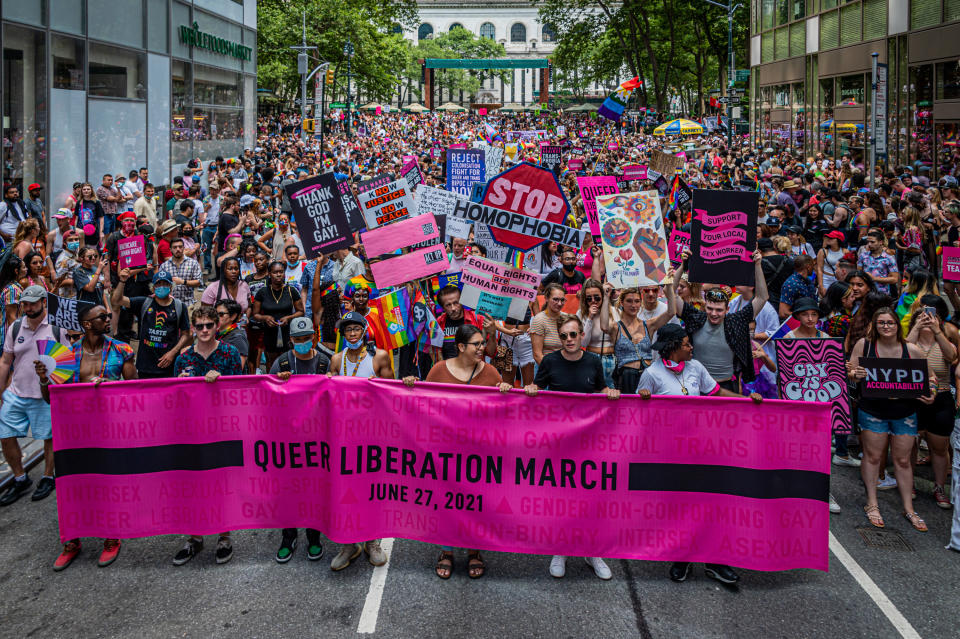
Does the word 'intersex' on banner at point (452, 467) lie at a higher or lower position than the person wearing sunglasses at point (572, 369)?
lower

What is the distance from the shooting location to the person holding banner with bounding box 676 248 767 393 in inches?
274

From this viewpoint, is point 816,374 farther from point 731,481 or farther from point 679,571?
point 679,571

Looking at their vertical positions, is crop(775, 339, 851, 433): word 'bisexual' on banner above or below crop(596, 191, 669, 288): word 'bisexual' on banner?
below

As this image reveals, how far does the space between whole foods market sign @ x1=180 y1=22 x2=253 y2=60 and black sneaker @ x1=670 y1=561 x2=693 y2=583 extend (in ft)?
74.4

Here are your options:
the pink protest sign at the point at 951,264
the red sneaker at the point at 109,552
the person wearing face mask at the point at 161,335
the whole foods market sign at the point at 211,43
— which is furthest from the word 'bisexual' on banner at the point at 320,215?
the whole foods market sign at the point at 211,43

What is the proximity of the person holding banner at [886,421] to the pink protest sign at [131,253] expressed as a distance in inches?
306

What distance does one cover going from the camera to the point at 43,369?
21.3 ft

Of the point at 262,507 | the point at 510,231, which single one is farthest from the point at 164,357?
the point at 510,231

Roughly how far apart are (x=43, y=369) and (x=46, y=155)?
509 inches

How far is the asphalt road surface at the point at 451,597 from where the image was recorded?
16.8 ft

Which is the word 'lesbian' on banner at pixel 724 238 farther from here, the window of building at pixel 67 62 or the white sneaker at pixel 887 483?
the window of building at pixel 67 62

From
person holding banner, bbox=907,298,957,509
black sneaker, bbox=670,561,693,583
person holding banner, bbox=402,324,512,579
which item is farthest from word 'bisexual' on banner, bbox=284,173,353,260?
person holding banner, bbox=907,298,957,509

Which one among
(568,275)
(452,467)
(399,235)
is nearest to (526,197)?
(399,235)

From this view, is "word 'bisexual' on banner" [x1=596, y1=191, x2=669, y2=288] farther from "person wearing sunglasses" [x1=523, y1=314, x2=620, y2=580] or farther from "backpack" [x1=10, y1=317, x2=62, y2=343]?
"backpack" [x1=10, y1=317, x2=62, y2=343]
